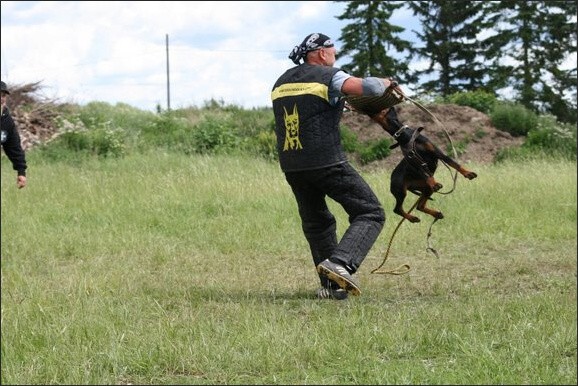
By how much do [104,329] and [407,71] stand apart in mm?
16598

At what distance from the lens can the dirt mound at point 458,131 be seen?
57.3ft

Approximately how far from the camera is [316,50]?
19.3 ft

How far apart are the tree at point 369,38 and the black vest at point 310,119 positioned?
1135 cm

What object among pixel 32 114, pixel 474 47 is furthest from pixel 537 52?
pixel 32 114

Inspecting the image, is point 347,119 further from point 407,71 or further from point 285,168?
point 285,168

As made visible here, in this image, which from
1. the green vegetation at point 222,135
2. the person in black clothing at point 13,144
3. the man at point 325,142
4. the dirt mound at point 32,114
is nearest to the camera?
the man at point 325,142

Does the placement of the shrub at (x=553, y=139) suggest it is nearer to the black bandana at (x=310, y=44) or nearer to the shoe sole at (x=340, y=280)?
the black bandana at (x=310, y=44)

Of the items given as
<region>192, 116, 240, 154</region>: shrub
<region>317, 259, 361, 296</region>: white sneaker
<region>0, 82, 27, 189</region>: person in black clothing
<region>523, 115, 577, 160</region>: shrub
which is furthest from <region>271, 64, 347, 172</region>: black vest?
<region>523, 115, 577, 160</region>: shrub

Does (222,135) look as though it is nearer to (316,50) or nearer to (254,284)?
(254,284)

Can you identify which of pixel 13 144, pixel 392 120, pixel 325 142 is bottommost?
pixel 13 144

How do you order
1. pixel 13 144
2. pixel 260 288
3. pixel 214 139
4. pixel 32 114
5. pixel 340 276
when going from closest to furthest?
pixel 340 276, pixel 260 288, pixel 13 144, pixel 214 139, pixel 32 114

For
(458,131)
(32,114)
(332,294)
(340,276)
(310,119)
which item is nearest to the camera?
(340,276)

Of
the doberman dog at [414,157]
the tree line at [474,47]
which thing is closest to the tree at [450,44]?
the tree line at [474,47]

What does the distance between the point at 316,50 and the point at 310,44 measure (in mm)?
66
